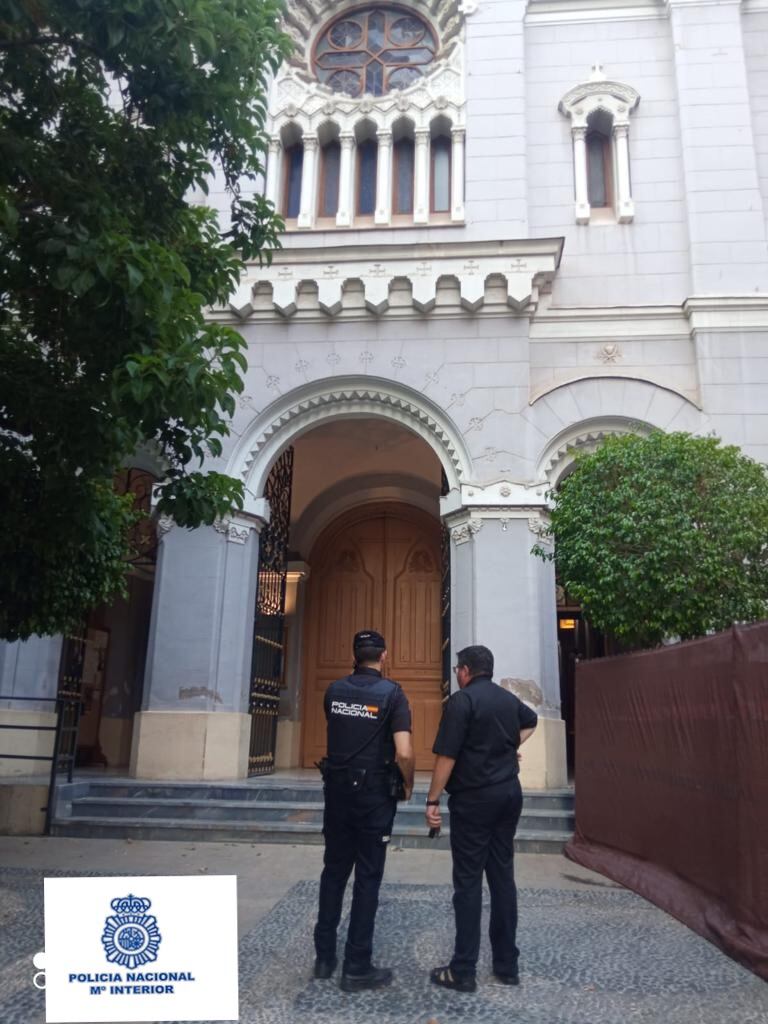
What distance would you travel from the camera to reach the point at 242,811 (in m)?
8.51

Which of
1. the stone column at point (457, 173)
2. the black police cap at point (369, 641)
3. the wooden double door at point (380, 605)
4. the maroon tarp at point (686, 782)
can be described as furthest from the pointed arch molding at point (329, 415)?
the black police cap at point (369, 641)

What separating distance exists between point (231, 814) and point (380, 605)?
646 cm

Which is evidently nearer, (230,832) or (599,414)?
(230,832)

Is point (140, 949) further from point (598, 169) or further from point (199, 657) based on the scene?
point (598, 169)

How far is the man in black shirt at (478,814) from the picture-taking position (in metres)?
4.02

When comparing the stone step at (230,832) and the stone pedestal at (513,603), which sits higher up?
the stone pedestal at (513,603)

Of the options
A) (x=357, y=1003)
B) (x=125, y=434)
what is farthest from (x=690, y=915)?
(x=125, y=434)

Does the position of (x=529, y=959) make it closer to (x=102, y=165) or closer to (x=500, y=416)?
(x=102, y=165)

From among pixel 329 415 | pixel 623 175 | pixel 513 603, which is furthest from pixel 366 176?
pixel 513 603

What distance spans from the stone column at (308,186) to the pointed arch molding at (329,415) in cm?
274

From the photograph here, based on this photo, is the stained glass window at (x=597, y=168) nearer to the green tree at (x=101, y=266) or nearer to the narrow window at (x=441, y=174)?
the narrow window at (x=441, y=174)

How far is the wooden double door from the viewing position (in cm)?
1399

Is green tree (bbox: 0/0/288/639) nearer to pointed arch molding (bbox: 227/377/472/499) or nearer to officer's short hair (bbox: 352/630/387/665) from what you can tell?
officer's short hair (bbox: 352/630/387/665)

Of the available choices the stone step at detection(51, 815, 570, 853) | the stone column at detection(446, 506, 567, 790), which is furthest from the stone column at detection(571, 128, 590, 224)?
the stone step at detection(51, 815, 570, 853)
